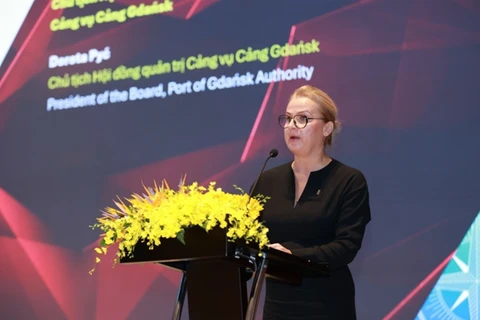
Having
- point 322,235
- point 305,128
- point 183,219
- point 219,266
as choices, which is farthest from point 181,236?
point 305,128

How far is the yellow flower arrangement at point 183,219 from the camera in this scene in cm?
220

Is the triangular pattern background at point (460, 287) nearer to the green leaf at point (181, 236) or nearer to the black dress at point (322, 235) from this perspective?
the black dress at point (322, 235)

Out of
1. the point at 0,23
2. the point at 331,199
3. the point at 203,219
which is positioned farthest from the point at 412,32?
the point at 0,23

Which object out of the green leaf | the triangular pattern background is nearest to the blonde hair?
the green leaf

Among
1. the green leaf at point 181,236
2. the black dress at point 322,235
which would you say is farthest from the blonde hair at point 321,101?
the green leaf at point 181,236

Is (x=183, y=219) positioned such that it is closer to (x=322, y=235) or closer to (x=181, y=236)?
(x=181, y=236)

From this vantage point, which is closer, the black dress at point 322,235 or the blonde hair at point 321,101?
the black dress at point 322,235

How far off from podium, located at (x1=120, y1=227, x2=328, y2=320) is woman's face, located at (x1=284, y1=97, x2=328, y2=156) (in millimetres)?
558

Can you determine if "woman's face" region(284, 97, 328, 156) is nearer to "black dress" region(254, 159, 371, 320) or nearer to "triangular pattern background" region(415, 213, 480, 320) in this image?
"black dress" region(254, 159, 371, 320)

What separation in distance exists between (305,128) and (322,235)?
1.39 ft

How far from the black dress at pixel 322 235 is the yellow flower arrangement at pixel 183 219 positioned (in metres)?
0.34

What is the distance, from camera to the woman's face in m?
2.83

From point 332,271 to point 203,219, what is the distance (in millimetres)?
674

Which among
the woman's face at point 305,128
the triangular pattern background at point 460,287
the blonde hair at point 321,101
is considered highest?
the blonde hair at point 321,101
